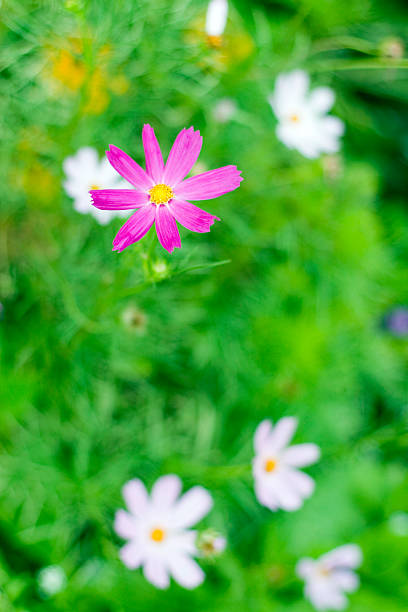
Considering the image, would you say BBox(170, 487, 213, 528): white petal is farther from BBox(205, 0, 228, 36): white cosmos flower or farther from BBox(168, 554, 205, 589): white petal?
BBox(205, 0, 228, 36): white cosmos flower

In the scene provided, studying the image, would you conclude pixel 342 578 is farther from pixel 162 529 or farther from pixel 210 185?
pixel 210 185

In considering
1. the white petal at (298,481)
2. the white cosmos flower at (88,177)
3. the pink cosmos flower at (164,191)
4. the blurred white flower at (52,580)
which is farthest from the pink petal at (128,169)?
the blurred white flower at (52,580)

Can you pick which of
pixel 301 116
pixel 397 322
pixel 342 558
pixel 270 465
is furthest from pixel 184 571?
pixel 301 116

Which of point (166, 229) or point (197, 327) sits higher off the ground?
point (197, 327)

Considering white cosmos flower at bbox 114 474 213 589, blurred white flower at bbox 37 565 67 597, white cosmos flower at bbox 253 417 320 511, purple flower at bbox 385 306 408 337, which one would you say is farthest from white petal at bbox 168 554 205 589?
purple flower at bbox 385 306 408 337

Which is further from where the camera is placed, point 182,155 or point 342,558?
point 342,558
